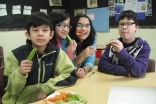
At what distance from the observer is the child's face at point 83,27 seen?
1.74m

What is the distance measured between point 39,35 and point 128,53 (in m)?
0.73

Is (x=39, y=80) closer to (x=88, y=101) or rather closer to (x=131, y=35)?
(x=88, y=101)

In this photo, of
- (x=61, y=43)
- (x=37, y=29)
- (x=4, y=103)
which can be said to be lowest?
(x=4, y=103)

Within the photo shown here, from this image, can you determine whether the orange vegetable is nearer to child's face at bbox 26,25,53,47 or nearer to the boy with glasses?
child's face at bbox 26,25,53,47

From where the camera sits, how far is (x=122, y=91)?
1.01 meters

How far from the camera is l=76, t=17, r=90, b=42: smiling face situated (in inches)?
68.6

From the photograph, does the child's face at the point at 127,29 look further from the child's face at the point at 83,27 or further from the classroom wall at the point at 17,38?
the classroom wall at the point at 17,38

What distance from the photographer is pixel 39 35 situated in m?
1.15

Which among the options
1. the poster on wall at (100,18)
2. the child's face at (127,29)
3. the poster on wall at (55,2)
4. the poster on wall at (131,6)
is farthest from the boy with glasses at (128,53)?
the poster on wall at (55,2)

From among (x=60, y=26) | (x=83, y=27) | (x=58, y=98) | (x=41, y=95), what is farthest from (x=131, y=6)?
(x=58, y=98)

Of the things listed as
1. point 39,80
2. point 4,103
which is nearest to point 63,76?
point 39,80

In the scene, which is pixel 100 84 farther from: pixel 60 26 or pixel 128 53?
pixel 60 26

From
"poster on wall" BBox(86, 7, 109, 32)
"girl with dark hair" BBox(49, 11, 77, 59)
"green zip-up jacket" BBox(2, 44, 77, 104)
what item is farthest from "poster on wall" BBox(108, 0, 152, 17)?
"green zip-up jacket" BBox(2, 44, 77, 104)

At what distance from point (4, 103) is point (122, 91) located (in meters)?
0.74
